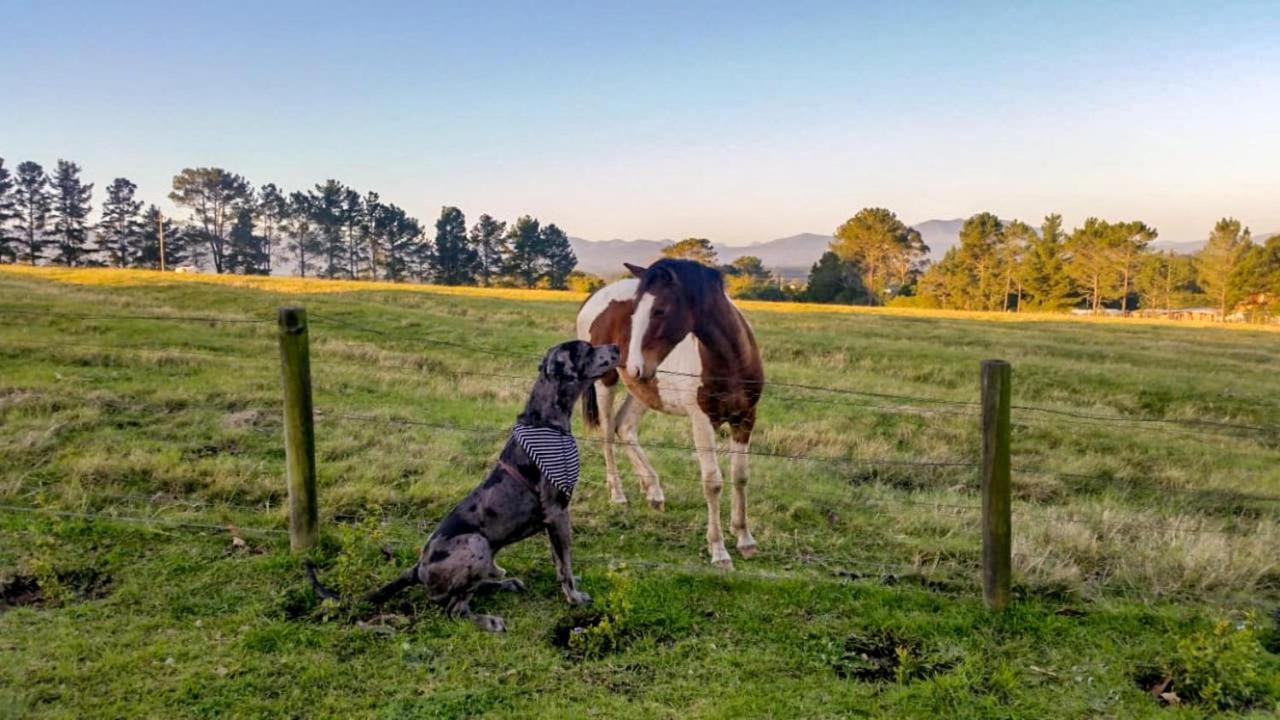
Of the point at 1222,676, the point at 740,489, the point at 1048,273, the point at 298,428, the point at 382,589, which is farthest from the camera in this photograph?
the point at 1048,273

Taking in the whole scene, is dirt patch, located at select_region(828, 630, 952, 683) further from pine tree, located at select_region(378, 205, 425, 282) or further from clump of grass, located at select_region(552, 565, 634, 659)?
pine tree, located at select_region(378, 205, 425, 282)

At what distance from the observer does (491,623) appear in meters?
4.20

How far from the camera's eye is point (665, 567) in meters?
5.12

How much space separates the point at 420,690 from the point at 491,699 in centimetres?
41

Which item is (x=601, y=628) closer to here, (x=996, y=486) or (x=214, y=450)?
(x=996, y=486)

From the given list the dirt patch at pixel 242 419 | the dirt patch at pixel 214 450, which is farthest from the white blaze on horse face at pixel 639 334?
the dirt patch at pixel 242 419

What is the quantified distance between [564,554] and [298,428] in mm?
2262

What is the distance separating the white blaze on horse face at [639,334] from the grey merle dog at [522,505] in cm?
47

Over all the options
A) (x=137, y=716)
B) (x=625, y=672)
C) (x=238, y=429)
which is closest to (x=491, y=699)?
(x=625, y=672)

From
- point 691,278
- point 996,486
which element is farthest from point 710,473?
point 996,486

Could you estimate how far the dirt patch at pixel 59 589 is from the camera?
4.36 meters

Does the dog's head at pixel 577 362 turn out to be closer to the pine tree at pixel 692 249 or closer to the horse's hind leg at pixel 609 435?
the horse's hind leg at pixel 609 435

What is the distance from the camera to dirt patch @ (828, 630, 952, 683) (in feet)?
12.5

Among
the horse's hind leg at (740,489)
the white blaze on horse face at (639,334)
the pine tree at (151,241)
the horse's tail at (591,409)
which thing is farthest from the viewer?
the pine tree at (151,241)
